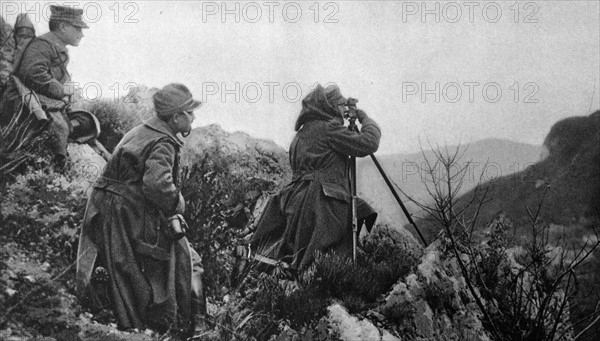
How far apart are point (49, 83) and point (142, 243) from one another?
2.32 meters

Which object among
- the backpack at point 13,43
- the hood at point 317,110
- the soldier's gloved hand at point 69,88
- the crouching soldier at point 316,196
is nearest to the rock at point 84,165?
the soldier's gloved hand at point 69,88

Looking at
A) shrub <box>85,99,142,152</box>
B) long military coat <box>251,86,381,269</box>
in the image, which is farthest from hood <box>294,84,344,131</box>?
shrub <box>85,99,142,152</box>

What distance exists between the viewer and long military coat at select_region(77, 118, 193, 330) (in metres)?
8.99

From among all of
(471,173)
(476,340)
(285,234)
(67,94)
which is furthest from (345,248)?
(67,94)

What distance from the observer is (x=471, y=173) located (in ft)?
39.1

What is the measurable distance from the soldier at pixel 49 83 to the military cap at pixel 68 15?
0.06 m

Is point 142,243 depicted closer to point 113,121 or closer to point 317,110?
point 113,121

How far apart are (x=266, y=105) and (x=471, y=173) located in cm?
334

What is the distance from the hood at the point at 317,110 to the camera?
1030cm

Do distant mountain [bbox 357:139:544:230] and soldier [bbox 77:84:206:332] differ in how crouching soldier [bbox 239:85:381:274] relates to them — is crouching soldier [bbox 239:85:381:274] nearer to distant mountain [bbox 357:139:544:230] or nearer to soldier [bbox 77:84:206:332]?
soldier [bbox 77:84:206:332]

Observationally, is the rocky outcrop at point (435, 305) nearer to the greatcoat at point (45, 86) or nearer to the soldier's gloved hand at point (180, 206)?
the soldier's gloved hand at point (180, 206)

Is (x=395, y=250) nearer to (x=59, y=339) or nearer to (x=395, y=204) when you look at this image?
(x=395, y=204)

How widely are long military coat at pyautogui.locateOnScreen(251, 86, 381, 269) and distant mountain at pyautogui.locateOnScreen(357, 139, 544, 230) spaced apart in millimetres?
1077

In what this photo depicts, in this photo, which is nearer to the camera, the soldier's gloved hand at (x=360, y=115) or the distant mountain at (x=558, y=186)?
the soldier's gloved hand at (x=360, y=115)
